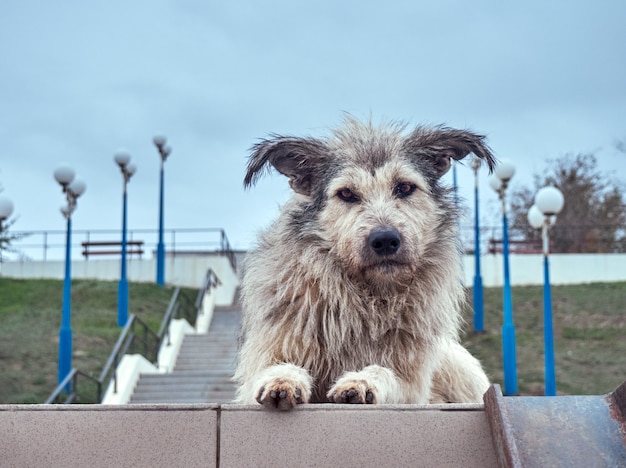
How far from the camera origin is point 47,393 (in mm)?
16484

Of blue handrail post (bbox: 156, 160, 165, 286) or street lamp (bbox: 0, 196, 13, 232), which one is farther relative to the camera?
blue handrail post (bbox: 156, 160, 165, 286)

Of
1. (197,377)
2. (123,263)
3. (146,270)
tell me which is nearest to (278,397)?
(197,377)

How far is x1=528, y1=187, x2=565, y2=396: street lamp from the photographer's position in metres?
15.7

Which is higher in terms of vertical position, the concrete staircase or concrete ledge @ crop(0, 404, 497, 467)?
concrete ledge @ crop(0, 404, 497, 467)

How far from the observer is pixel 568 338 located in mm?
24156

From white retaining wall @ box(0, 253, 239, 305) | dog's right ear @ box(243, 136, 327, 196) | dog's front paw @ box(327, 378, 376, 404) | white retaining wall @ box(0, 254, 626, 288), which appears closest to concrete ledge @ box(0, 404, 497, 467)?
dog's front paw @ box(327, 378, 376, 404)

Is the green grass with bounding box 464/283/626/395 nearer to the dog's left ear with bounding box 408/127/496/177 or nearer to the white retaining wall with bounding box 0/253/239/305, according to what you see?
Result: the white retaining wall with bounding box 0/253/239/305

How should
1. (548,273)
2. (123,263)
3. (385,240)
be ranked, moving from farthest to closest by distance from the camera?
1. (123,263)
2. (548,273)
3. (385,240)

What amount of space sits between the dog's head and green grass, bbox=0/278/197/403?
1203 centimetres

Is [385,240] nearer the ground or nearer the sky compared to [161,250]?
nearer the ground

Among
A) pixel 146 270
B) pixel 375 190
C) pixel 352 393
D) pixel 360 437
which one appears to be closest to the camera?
pixel 360 437

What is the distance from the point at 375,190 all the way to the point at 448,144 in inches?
30.4

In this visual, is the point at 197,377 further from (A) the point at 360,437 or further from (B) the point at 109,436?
(A) the point at 360,437

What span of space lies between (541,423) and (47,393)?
1436 cm
